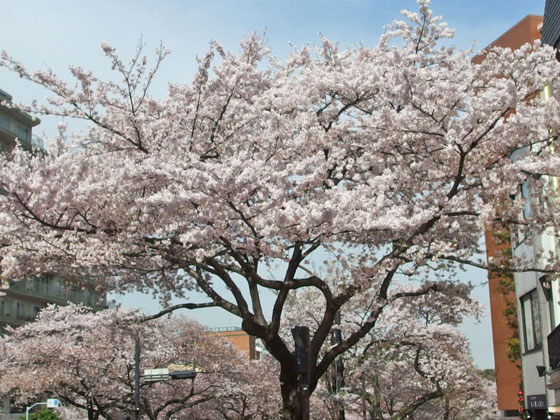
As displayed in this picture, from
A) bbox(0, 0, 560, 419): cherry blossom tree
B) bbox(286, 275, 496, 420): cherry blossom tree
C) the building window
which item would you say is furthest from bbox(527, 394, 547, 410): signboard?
bbox(0, 0, 560, 419): cherry blossom tree

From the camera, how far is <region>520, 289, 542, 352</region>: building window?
2221 cm

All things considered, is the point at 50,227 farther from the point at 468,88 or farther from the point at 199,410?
the point at 199,410

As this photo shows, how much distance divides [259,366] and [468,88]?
26183mm

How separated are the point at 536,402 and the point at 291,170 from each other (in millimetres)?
15208

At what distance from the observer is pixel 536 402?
22.9 meters

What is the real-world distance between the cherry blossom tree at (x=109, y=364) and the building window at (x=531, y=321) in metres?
13.3

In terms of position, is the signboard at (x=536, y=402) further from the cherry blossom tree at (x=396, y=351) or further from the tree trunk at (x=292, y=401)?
the tree trunk at (x=292, y=401)

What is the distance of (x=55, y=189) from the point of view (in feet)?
36.8

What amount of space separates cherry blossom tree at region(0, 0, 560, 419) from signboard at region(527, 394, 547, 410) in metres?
10.4

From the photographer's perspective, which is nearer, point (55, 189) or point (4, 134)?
point (55, 189)

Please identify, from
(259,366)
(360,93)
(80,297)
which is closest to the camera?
(360,93)

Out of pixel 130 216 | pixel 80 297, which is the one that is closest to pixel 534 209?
pixel 130 216

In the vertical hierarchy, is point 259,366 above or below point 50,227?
below

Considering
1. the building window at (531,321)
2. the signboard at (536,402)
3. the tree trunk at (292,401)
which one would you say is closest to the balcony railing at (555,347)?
the building window at (531,321)
